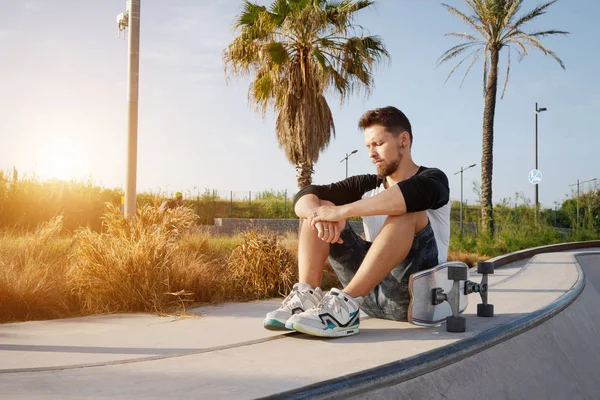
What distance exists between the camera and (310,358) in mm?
2848

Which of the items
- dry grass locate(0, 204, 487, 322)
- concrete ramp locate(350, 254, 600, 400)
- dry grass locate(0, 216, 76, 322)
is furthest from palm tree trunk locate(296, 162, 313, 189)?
concrete ramp locate(350, 254, 600, 400)

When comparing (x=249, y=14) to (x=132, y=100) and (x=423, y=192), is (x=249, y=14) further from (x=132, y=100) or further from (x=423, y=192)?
(x=423, y=192)

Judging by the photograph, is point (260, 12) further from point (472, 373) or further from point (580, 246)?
point (472, 373)

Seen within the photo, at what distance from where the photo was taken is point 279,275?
754 centimetres

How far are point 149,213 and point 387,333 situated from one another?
453 cm

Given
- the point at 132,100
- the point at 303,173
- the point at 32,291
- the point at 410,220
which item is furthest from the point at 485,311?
the point at 303,173

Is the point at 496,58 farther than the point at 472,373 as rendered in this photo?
Yes

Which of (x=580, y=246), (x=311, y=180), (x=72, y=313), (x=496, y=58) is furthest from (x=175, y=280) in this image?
(x=496, y=58)

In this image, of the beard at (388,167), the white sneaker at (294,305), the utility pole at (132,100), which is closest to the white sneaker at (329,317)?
the white sneaker at (294,305)

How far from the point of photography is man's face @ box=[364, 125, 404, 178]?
11.7 ft

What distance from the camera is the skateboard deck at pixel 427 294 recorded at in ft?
11.2

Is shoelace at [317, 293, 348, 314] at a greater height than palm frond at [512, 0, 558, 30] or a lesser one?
→ lesser

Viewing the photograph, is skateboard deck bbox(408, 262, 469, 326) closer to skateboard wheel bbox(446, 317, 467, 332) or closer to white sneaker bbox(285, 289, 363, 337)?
skateboard wheel bbox(446, 317, 467, 332)

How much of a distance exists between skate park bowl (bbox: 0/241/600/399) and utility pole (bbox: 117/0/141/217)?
438 cm
